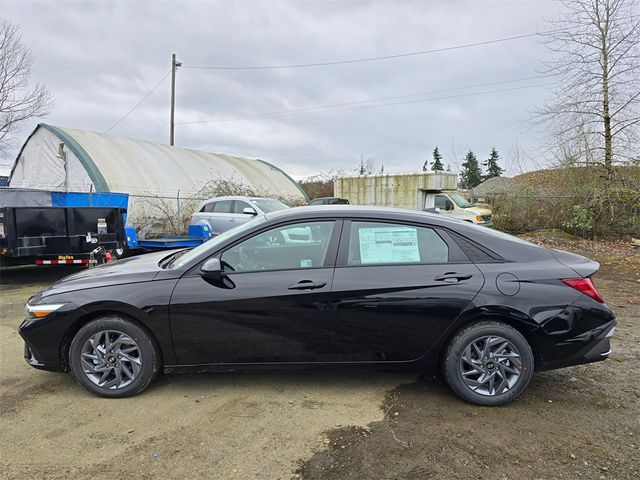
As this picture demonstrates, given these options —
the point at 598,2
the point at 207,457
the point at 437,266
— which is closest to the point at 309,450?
the point at 207,457

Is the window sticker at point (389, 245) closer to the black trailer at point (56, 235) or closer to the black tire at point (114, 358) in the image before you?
the black tire at point (114, 358)

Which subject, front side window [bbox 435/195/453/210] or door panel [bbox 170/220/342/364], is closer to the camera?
door panel [bbox 170/220/342/364]

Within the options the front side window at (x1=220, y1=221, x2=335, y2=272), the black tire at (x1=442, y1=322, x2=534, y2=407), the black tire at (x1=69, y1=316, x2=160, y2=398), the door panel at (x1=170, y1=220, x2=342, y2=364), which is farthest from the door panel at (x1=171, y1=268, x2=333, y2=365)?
the black tire at (x1=442, y1=322, x2=534, y2=407)

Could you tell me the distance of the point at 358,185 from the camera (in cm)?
2288

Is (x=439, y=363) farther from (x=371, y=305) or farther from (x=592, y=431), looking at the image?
(x=592, y=431)

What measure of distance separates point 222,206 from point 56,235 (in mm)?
5269

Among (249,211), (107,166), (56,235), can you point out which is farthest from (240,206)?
(107,166)

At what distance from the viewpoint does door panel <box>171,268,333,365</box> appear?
308cm

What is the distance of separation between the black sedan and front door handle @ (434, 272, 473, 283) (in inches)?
0.4

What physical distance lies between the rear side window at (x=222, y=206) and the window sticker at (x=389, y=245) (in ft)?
29.7

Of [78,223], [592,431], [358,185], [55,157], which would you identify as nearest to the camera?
[592,431]

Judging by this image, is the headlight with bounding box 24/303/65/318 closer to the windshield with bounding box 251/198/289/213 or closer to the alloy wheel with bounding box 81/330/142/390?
the alloy wheel with bounding box 81/330/142/390

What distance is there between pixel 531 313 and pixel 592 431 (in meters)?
0.86

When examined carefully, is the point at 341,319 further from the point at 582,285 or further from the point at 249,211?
the point at 249,211
